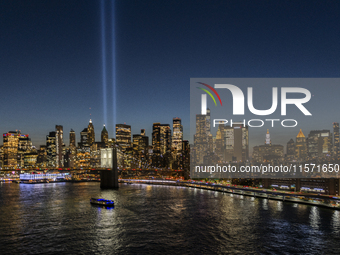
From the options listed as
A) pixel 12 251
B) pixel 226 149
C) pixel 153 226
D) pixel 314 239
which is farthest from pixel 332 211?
pixel 226 149

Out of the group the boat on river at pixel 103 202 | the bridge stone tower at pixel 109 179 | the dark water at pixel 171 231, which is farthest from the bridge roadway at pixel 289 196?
the boat on river at pixel 103 202

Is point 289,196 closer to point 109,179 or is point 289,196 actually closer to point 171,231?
point 171,231

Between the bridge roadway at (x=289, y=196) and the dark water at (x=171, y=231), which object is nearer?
the dark water at (x=171, y=231)

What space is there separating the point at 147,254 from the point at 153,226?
8928 millimetres

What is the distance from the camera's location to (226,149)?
101812 millimetres

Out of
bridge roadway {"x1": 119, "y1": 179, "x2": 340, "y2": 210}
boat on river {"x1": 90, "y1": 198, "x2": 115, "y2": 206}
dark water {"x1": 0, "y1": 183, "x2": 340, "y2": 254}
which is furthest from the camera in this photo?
boat on river {"x1": 90, "y1": 198, "x2": 115, "y2": 206}

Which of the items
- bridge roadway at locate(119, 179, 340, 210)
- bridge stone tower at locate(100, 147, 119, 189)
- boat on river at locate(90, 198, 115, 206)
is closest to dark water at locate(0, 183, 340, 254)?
bridge roadway at locate(119, 179, 340, 210)

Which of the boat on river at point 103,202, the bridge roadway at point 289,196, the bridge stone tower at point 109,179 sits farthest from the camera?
the bridge stone tower at point 109,179

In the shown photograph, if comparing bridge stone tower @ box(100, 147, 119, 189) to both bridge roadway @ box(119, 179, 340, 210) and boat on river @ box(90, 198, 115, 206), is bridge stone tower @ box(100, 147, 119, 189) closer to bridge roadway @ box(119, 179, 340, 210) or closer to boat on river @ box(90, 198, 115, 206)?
bridge roadway @ box(119, 179, 340, 210)

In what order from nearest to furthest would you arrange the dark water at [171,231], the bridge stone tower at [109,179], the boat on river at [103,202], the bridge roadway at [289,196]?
1. the dark water at [171,231]
2. the bridge roadway at [289,196]
3. the boat on river at [103,202]
4. the bridge stone tower at [109,179]

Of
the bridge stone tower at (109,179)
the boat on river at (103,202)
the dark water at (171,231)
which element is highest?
the dark water at (171,231)

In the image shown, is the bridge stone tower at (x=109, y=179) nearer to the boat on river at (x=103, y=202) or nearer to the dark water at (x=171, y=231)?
the boat on river at (x=103, y=202)

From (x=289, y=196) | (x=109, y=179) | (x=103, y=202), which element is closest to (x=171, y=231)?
(x=103, y=202)

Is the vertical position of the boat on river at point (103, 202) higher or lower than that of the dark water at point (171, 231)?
lower
